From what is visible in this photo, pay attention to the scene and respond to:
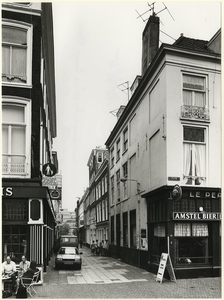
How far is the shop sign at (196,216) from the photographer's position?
17750mm

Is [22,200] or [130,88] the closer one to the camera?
[22,200]

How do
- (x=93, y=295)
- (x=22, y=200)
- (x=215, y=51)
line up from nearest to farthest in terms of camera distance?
(x=93, y=295), (x=22, y=200), (x=215, y=51)

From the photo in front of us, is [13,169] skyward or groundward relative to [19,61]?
groundward

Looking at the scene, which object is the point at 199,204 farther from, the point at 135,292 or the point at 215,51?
the point at 215,51

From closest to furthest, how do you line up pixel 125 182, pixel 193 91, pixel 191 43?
pixel 193 91 < pixel 191 43 < pixel 125 182

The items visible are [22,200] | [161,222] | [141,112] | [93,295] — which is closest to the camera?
[93,295]

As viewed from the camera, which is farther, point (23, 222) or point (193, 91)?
point (193, 91)

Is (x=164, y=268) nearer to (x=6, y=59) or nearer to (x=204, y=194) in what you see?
(x=204, y=194)

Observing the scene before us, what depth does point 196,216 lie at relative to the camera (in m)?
18.0

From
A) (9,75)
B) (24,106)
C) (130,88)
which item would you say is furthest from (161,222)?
(130,88)

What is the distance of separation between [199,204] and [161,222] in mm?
2138

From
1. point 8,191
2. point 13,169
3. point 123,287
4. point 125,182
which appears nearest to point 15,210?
point 8,191

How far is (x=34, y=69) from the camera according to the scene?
16.1 m

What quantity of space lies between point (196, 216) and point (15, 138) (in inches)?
354
